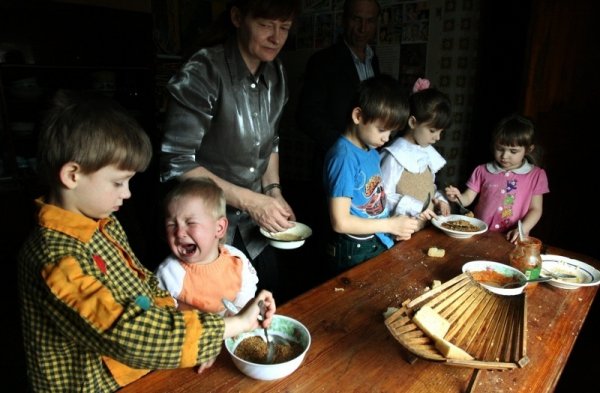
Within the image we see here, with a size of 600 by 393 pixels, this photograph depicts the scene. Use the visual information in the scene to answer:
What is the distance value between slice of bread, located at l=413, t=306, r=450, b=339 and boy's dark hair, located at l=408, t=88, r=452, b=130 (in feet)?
4.41

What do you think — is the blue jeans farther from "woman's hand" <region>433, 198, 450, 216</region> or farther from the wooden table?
"woman's hand" <region>433, 198, 450, 216</region>

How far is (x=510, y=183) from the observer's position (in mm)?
2322

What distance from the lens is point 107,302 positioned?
83 centimetres

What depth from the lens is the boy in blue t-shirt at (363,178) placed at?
5.66 ft

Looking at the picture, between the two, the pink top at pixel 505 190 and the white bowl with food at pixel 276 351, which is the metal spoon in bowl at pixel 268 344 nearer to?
the white bowl with food at pixel 276 351

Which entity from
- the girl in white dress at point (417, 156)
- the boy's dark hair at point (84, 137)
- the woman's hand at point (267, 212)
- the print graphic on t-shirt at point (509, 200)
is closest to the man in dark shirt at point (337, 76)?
the girl in white dress at point (417, 156)

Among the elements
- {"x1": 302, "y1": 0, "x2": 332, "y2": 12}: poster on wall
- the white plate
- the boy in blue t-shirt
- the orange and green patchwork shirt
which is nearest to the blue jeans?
the boy in blue t-shirt

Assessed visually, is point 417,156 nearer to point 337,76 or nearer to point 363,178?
point 363,178

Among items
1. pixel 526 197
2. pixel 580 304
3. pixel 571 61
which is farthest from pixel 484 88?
pixel 580 304

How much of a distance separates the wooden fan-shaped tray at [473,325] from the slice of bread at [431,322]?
2cm

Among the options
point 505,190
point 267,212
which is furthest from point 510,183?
point 267,212

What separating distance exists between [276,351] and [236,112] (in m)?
1.00

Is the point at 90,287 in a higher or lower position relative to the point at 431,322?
higher

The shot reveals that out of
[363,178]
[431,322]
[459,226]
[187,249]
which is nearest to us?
Result: [431,322]
